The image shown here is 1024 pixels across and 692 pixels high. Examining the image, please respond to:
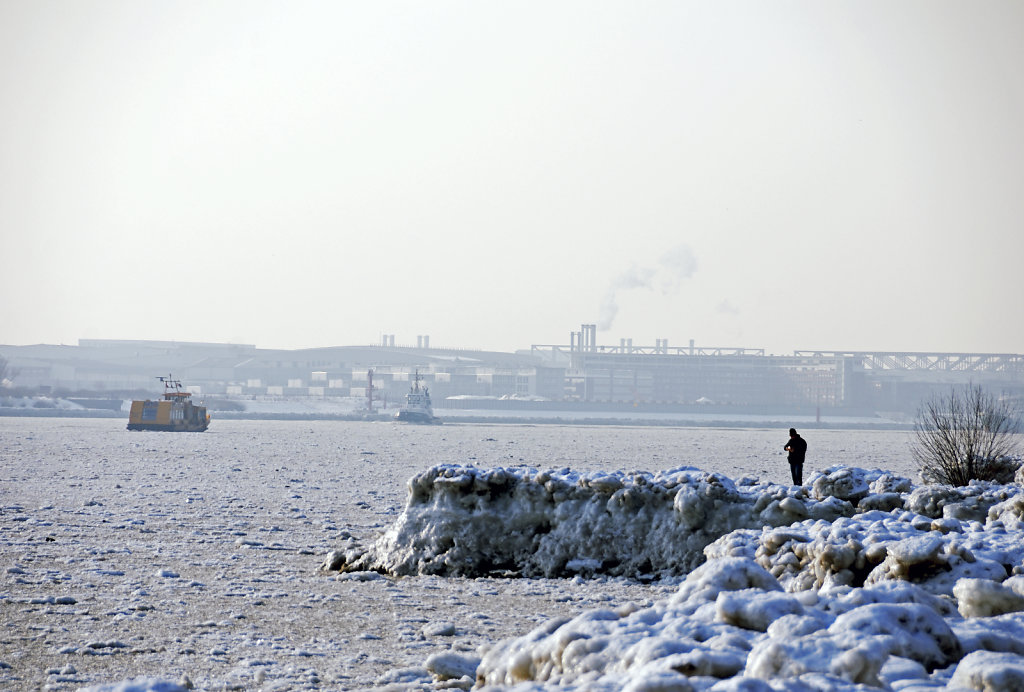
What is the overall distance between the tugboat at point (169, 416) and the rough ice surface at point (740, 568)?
159 ft

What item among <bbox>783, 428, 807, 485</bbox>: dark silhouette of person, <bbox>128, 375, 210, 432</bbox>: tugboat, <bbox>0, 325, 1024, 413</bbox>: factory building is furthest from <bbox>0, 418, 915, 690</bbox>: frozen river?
<bbox>0, 325, 1024, 413</bbox>: factory building

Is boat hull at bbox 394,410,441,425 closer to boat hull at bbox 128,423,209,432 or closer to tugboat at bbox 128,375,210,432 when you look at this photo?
tugboat at bbox 128,375,210,432

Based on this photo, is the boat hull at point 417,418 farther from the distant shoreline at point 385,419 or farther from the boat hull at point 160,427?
the boat hull at point 160,427

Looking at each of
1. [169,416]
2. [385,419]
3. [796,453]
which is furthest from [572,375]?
[796,453]

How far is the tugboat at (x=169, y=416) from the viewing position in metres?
56.7

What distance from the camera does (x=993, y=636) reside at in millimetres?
4539

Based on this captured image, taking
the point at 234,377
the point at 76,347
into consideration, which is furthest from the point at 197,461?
the point at 76,347

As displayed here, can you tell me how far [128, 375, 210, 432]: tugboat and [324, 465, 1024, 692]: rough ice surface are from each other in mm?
48458

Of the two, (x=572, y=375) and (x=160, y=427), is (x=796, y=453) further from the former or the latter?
(x=572, y=375)

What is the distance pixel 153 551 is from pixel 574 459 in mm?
23278

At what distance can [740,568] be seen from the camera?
5312 mm

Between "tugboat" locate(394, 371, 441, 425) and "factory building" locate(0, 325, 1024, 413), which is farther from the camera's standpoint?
"factory building" locate(0, 325, 1024, 413)

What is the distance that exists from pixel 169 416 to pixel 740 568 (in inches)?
2155

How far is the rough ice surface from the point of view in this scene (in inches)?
157
